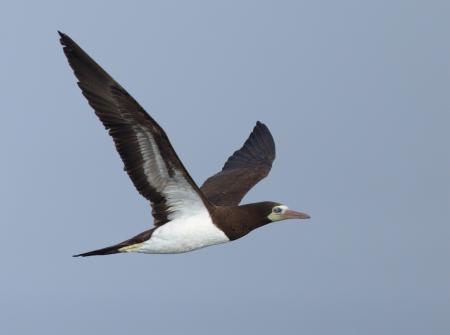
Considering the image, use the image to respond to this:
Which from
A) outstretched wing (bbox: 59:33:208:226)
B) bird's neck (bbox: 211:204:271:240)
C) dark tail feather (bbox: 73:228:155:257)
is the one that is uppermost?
outstretched wing (bbox: 59:33:208:226)

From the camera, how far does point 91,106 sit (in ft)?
49.4

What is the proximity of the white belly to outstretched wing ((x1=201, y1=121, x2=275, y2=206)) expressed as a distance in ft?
7.81

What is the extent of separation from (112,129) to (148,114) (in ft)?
2.27

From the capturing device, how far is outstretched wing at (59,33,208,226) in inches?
583

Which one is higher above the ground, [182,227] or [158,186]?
[158,186]

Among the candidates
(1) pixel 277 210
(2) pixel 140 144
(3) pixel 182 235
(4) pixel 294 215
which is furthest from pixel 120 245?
(4) pixel 294 215

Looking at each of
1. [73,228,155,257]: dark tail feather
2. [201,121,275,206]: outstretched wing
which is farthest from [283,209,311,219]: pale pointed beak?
[73,228,155,257]: dark tail feather

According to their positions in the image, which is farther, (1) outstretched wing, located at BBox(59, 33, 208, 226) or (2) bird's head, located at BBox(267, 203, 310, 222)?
(2) bird's head, located at BBox(267, 203, 310, 222)

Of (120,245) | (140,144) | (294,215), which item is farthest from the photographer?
(294,215)

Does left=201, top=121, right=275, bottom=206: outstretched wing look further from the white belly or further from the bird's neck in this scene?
the white belly

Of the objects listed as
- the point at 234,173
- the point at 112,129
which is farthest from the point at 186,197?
the point at 234,173

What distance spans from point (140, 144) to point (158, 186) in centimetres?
104

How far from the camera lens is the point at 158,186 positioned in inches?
637

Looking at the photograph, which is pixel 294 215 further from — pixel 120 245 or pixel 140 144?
pixel 140 144
